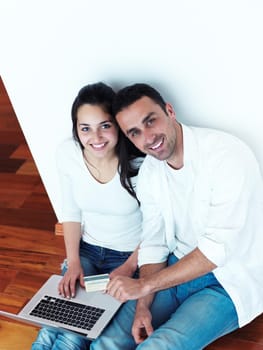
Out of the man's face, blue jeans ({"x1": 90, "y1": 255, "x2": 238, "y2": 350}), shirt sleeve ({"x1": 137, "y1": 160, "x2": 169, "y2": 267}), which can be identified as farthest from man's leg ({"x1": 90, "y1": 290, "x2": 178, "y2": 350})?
the man's face

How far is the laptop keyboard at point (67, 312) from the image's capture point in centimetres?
154

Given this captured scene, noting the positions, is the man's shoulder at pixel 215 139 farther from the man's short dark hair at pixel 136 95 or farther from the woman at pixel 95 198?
the woman at pixel 95 198

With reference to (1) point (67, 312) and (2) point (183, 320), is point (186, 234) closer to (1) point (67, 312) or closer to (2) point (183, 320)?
(2) point (183, 320)

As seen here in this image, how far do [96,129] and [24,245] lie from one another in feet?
2.75

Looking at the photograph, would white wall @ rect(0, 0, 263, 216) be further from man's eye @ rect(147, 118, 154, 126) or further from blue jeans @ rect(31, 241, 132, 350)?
blue jeans @ rect(31, 241, 132, 350)

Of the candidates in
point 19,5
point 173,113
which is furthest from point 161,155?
point 19,5

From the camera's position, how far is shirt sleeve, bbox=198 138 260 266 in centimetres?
132

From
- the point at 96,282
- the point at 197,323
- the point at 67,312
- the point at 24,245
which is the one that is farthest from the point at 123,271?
the point at 24,245

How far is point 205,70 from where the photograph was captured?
4.62 ft

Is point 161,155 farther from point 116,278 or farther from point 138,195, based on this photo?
point 116,278

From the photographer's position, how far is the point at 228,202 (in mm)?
1327

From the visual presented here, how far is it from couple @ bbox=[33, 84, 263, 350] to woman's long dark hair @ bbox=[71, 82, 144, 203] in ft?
0.05

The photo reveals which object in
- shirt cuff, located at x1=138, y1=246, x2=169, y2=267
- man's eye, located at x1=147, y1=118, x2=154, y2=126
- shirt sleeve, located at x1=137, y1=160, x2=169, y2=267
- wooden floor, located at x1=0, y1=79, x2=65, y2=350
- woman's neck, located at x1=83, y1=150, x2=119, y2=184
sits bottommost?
wooden floor, located at x1=0, y1=79, x2=65, y2=350

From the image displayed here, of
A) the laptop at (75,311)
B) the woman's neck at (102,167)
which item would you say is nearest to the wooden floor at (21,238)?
the laptop at (75,311)
